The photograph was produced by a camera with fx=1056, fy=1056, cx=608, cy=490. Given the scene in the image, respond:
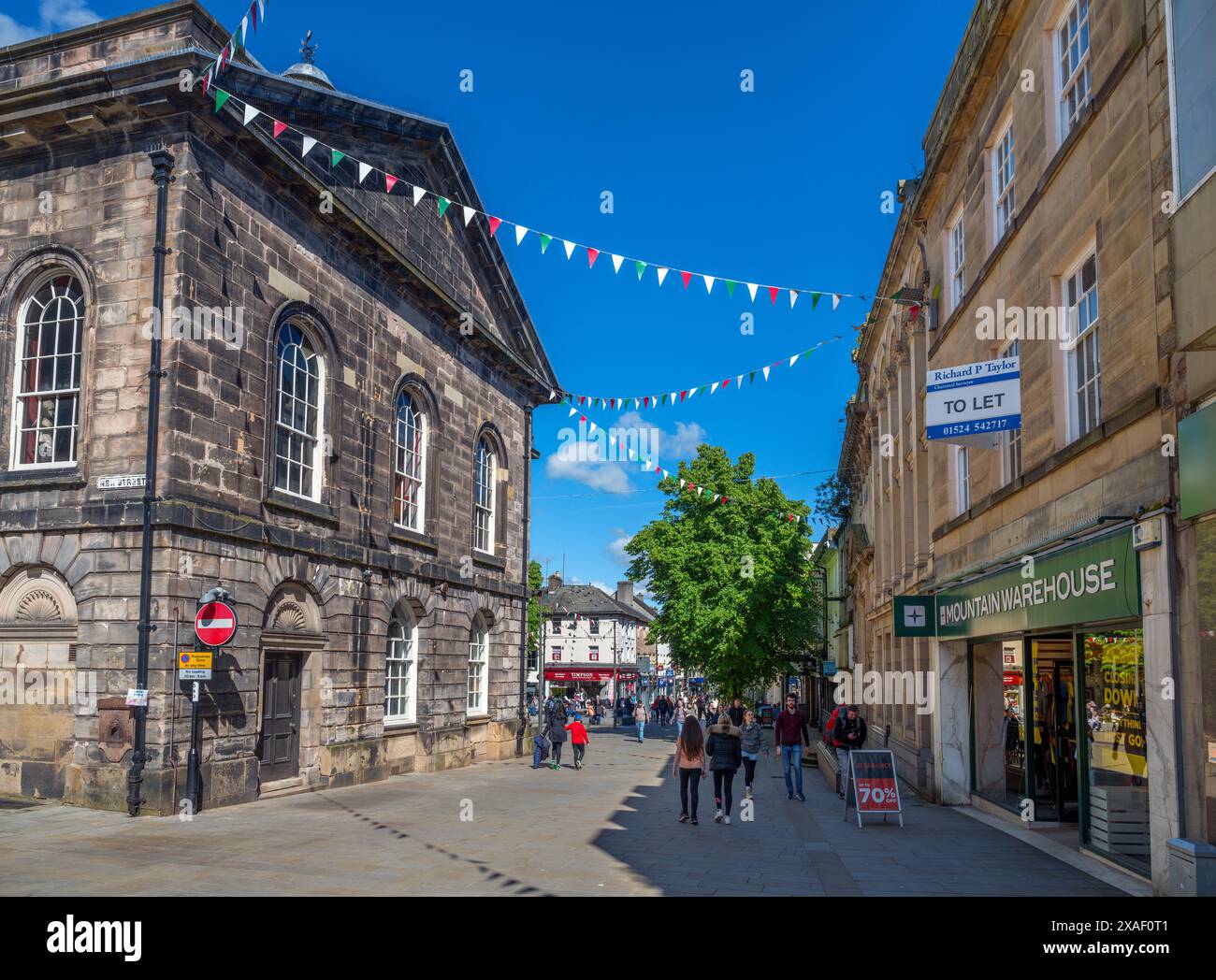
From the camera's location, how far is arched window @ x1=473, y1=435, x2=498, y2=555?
2653 centimetres

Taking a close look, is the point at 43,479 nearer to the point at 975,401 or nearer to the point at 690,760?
the point at 690,760

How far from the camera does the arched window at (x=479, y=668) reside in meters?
25.9

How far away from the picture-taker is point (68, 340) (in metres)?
15.2

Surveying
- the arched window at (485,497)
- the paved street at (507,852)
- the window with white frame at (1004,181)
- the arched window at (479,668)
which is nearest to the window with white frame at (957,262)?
the window with white frame at (1004,181)

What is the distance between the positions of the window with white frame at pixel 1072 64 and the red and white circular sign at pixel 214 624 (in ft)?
38.3

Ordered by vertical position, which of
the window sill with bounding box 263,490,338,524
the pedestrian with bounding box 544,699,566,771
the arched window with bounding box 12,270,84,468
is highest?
the arched window with bounding box 12,270,84,468

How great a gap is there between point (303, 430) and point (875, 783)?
10850mm

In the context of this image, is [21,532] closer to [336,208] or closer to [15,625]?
[15,625]

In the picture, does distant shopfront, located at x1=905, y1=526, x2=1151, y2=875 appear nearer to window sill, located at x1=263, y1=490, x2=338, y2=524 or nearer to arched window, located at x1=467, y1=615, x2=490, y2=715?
window sill, located at x1=263, y1=490, x2=338, y2=524

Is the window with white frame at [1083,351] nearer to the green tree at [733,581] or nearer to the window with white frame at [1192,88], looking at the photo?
the window with white frame at [1192,88]

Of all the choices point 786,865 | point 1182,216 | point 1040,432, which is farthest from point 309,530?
point 1182,216

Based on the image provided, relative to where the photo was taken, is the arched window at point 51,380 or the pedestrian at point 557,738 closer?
the arched window at point 51,380

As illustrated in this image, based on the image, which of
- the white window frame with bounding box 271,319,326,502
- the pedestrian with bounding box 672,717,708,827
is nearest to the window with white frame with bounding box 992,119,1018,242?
the pedestrian with bounding box 672,717,708,827

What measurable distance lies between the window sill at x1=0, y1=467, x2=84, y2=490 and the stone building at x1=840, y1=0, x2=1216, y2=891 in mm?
11825
